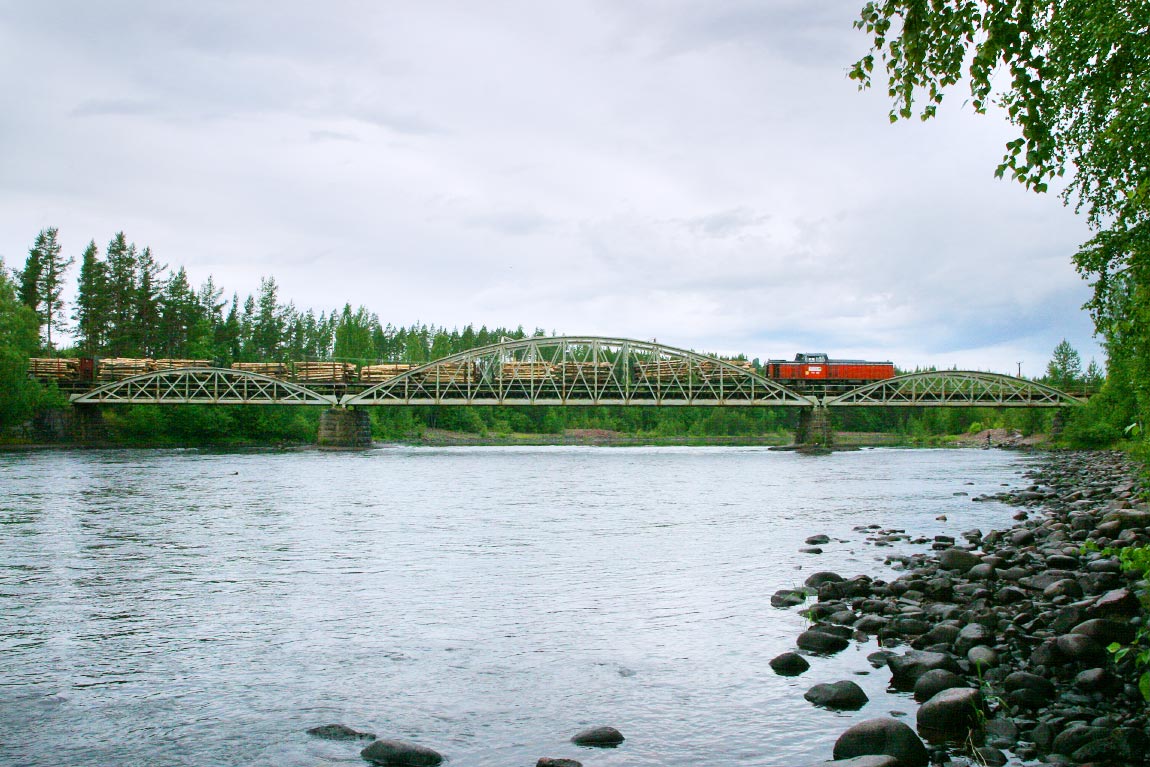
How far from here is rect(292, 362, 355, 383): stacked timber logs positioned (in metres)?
113

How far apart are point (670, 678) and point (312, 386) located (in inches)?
4210

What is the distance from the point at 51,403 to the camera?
9038 cm

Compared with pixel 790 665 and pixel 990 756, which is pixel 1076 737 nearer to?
pixel 990 756

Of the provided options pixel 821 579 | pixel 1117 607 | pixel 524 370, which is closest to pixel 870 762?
pixel 1117 607

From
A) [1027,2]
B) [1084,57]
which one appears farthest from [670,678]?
[1084,57]

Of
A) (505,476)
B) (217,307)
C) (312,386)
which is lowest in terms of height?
(505,476)

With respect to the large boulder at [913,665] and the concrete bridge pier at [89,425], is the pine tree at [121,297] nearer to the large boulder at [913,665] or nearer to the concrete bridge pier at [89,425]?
the concrete bridge pier at [89,425]

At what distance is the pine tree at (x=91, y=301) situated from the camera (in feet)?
375

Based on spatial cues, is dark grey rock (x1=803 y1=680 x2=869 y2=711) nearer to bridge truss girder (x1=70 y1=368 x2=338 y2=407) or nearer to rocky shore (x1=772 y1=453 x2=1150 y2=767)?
rocky shore (x1=772 y1=453 x2=1150 y2=767)

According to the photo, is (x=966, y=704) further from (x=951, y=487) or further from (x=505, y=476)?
(x=505, y=476)

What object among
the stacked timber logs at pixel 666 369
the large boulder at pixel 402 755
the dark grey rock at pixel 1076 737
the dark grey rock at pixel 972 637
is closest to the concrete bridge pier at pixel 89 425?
the stacked timber logs at pixel 666 369

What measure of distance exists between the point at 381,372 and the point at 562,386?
26.0 m

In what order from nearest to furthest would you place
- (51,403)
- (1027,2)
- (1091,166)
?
(1027,2) → (1091,166) → (51,403)

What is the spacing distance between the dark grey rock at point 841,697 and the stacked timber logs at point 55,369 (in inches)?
4199
